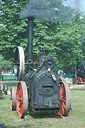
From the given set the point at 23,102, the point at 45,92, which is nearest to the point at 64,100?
the point at 45,92

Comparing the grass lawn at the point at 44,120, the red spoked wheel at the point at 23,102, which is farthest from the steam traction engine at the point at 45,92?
the grass lawn at the point at 44,120

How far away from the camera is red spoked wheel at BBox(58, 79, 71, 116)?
641 cm

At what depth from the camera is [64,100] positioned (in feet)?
21.6

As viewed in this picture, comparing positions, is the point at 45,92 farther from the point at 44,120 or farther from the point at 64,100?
the point at 44,120

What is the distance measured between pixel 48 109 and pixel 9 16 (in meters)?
12.3

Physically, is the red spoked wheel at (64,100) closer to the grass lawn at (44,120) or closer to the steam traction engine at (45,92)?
the steam traction engine at (45,92)

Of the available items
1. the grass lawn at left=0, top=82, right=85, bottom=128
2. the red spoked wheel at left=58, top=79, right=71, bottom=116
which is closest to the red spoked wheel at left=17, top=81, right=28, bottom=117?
the grass lawn at left=0, top=82, right=85, bottom=128

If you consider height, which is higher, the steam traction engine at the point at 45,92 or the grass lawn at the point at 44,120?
the steam traction engine at the point at 45,92

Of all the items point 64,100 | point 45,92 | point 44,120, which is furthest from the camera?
point 64,100

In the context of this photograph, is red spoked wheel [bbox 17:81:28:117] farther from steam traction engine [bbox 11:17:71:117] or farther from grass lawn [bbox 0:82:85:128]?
grass lawn [bbox 0:82:85:128]

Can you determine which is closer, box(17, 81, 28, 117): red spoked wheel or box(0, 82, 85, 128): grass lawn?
box(0, 82, 85, 128): grass lawn

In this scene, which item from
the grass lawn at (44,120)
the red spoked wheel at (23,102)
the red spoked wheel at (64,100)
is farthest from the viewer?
the red spoked wheel at (64,100)

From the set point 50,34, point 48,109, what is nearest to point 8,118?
point 48,109

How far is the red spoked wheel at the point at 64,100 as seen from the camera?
6406 mm
